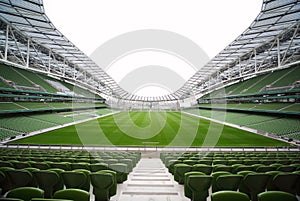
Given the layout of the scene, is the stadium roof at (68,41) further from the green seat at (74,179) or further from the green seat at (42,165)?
the green seat at (74,179)

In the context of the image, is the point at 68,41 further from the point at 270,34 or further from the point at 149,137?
the point at 270,34

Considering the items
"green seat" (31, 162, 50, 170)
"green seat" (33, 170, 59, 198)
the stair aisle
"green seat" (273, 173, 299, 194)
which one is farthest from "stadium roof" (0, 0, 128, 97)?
"green seat" (273, 173, 299, 194)

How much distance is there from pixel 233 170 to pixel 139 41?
52.2ft

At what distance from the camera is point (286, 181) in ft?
14.0

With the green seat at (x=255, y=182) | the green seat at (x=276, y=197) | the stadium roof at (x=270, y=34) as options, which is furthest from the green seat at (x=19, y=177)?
the stadium roof at (x=270, y=34)

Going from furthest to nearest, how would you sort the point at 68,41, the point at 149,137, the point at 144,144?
the point at 68,41 → the point at 149,137 → the point at 144,144

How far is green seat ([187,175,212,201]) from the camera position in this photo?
4.02m

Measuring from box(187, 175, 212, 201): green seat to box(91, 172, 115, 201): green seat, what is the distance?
67.2 inches

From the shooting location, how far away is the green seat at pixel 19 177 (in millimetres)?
4293

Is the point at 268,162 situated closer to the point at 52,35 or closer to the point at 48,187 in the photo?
the point at 48,187

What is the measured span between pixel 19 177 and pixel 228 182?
4.60 meters

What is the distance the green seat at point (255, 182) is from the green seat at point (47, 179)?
4.09m

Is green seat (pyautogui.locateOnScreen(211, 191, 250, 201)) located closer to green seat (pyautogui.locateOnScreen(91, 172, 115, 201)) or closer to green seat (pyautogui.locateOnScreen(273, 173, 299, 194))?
green seat (pyautogui.locateOnScreen(273, 173, 299, 194))

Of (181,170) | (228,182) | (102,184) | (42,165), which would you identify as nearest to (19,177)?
(42,165)
